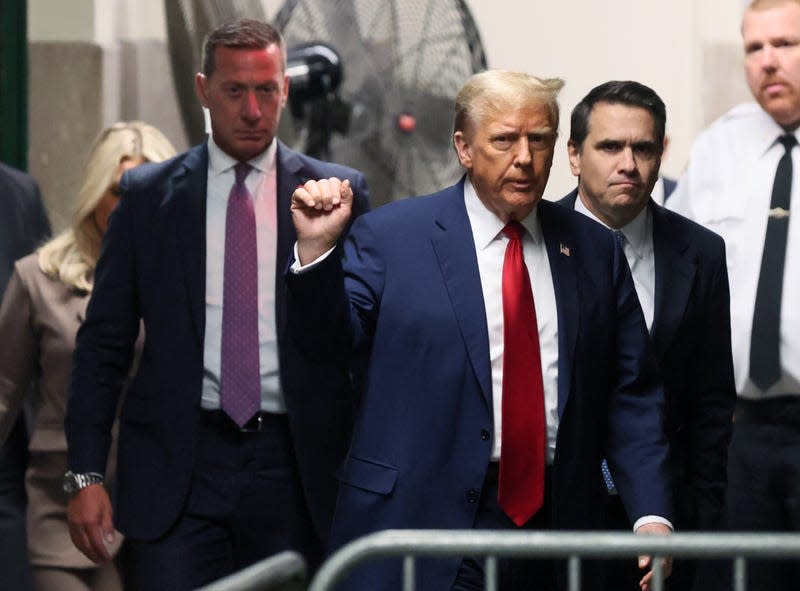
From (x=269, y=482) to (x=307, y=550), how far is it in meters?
0.23

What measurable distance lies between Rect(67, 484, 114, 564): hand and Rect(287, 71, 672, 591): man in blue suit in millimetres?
898

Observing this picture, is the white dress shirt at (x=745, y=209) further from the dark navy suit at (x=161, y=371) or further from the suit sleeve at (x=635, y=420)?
the dark navy suit at (x=161, y=371)

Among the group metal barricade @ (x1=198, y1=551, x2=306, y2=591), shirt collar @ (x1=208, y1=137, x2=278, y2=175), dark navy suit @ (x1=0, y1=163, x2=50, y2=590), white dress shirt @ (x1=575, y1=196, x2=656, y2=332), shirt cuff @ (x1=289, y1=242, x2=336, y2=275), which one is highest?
shirt collar @ (x1=208, y1=137, x2=278, y2=175)

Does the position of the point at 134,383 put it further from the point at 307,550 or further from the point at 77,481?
the point at 307,550

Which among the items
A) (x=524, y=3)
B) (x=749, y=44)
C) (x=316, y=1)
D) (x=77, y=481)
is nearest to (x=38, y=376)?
(x=77, y=481)

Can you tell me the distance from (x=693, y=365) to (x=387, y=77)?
220cm

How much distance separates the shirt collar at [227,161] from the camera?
482 centimetres

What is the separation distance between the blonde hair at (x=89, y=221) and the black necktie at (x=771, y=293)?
1794mm

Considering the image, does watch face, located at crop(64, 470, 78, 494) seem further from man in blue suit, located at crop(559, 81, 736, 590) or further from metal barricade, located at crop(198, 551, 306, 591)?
metal barricade, located at crop(198, 551, 306, 591)

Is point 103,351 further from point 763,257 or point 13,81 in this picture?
point 13,81

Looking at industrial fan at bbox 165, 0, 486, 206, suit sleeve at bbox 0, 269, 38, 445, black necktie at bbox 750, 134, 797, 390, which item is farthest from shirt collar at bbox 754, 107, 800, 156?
suit sleeve at bbox 0, 269, 38, 445

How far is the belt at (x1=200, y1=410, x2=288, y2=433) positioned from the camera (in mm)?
4574

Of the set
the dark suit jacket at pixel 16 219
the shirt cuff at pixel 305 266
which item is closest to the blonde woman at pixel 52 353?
the dark suit jacket at pixel 16 219

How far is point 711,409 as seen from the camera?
4.64 meters
